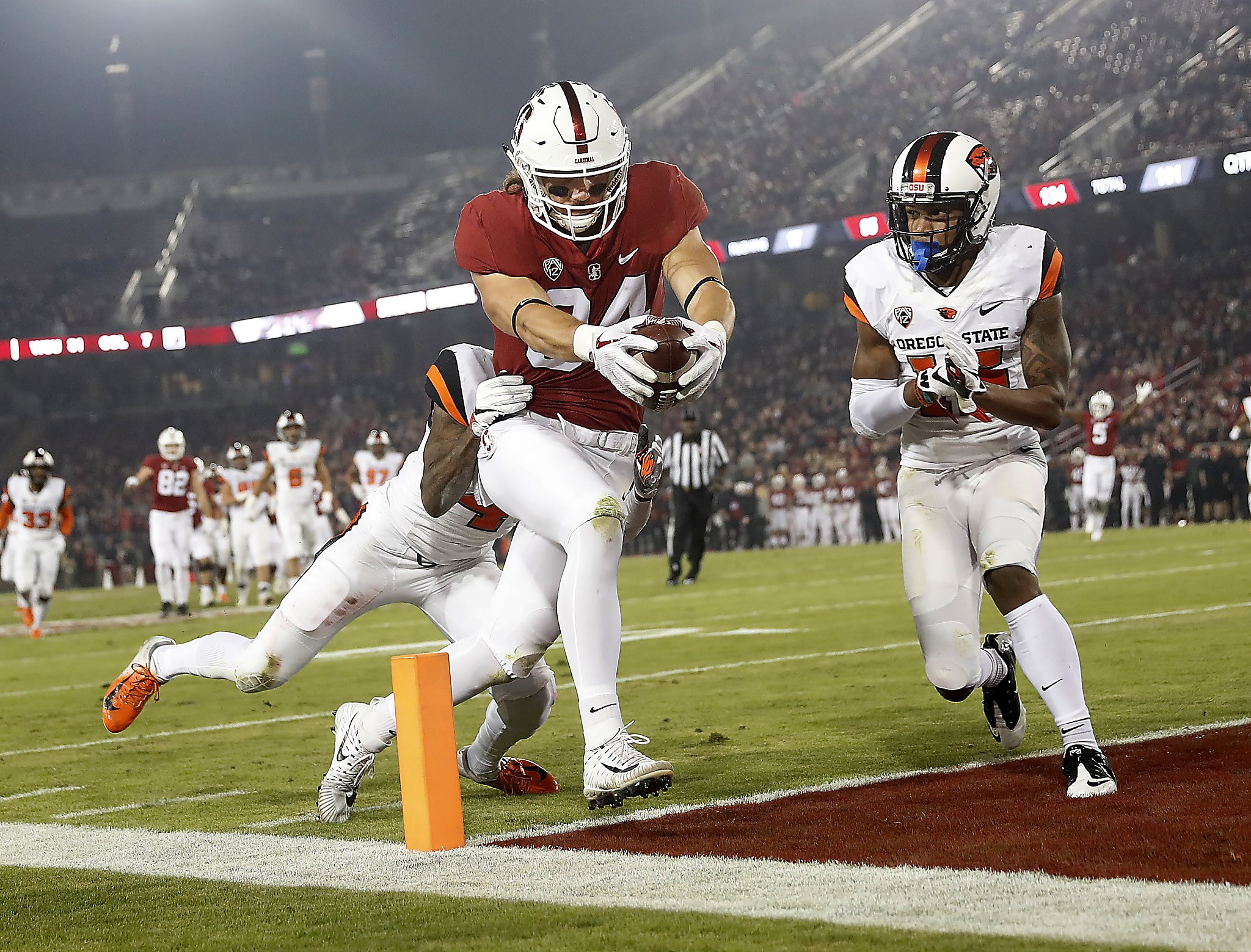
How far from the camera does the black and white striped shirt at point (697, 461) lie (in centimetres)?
1561

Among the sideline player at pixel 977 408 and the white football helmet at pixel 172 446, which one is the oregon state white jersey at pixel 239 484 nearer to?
the white football helmet at pixel 172 446

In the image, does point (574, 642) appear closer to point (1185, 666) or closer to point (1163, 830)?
point (1163, 830)

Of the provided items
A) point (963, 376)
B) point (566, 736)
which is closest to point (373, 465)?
A: point (566, 736)

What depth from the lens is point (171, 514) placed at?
15.7 m

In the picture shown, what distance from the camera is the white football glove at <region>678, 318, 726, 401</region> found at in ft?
12.7

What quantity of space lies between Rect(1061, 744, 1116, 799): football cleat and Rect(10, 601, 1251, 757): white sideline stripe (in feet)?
12.9

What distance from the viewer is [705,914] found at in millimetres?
2986

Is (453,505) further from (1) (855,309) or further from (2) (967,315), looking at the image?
(2) (967,315)

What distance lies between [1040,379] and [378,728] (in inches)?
85.5

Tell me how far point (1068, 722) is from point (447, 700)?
1.75 metres

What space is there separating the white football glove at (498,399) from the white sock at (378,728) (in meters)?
0.84

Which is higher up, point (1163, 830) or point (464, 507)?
point (464, 507)

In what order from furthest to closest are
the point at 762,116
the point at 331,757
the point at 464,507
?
1. the point at 762,116
2. the point at 331,757
3. the point at 464,507

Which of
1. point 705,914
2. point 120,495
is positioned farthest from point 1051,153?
point 705,914
